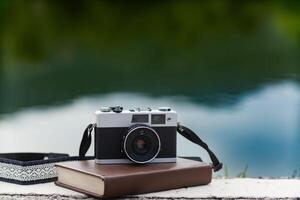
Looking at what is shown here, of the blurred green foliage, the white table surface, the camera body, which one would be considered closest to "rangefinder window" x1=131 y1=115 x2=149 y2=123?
the camera body

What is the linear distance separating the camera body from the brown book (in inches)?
0.8

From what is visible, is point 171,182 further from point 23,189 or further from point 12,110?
point 12,110

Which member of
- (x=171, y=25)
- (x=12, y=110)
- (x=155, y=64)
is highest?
(x=171, y=25)

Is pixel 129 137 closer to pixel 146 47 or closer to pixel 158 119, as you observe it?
pixel 158 119

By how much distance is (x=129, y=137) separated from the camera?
1.15 meters

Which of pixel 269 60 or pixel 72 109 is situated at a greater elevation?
pixel 269 60

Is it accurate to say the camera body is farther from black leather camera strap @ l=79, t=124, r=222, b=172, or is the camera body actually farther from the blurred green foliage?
the blurred green foliage

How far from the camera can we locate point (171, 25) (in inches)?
188

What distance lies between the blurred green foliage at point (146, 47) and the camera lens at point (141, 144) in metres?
2.84

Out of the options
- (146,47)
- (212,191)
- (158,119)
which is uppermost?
(146,47)

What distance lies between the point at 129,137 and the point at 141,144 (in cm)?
3

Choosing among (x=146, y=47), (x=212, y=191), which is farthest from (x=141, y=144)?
(x=146, y=47)

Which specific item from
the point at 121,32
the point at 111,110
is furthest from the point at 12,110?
the point at 111,110

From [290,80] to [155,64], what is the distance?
3.22 feet
